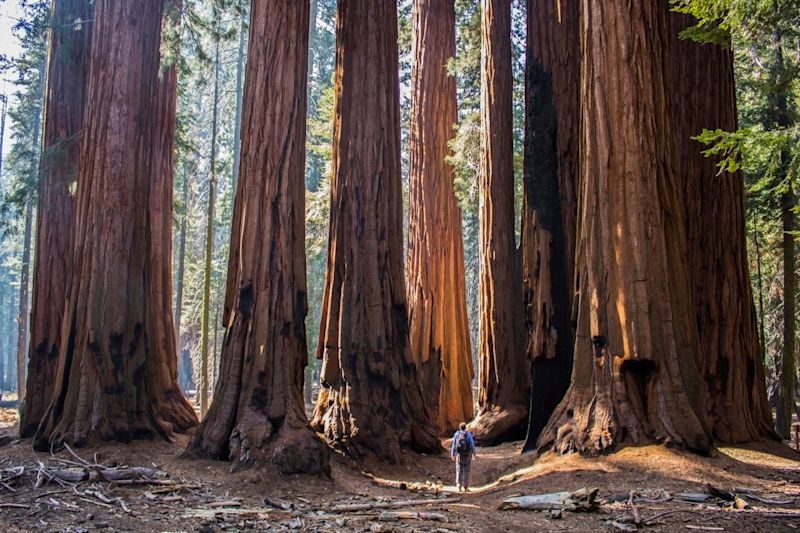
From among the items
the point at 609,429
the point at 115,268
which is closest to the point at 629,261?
the point at 609,429

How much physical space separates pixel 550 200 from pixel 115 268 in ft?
23.2

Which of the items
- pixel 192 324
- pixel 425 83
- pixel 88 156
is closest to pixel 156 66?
pixel 88 156

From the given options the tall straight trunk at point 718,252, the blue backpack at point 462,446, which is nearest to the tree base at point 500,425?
the blue backpack at point 462,446

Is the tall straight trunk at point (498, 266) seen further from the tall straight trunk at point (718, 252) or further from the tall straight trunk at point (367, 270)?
the tall straight trunk at point (718, 252)

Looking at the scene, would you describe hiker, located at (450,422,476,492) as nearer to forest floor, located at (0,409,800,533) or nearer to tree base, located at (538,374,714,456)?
forest floor, located at (0,409,800,533)

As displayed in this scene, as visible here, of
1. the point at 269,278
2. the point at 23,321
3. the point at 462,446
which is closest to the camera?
the point at 462,446

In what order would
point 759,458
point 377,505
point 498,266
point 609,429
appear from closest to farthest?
point 377,505 < point 609,429 < point 759,458 < point 498,266

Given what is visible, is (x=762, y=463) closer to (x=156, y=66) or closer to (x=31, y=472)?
(x=31, y=472)

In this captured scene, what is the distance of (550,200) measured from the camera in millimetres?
13023

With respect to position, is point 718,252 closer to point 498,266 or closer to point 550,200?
point 550,200

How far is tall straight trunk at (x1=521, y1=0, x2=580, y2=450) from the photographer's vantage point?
12641mm

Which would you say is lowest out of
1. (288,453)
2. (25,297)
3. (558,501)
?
(558,501)

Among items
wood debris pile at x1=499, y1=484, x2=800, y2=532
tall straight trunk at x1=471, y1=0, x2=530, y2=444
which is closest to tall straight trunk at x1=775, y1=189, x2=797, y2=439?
tall straight trunk at x1=471, y1=0, x2=530, y2=444

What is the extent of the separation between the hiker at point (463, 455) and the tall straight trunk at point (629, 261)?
964 millimetres
